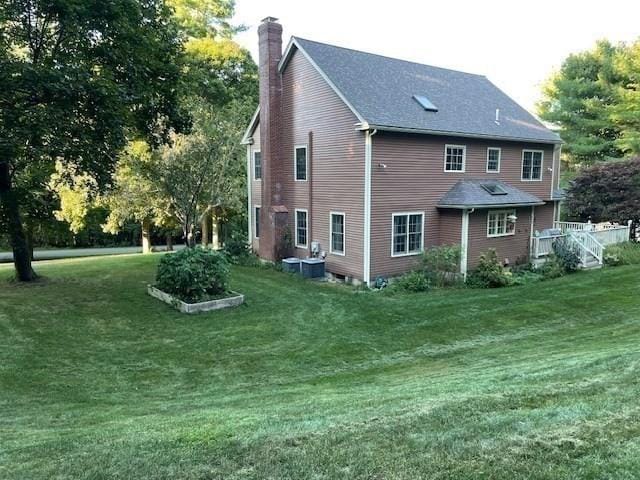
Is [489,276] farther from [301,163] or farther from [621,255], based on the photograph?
[301,163]

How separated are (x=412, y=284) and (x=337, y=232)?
3158 mm

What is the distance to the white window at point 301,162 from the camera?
1662cm

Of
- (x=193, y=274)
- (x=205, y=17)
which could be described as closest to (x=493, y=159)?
(x=193, y=274)

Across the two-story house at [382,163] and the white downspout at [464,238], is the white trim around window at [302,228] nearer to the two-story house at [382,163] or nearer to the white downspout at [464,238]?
the two-story house at [382,163]

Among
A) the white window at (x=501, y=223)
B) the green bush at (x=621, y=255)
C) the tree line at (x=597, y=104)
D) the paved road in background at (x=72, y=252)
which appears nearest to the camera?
the white window at (x=501, y=223)

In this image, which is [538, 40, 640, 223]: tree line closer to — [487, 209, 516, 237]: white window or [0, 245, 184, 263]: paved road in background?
[487, 209, 516, 237]: white window

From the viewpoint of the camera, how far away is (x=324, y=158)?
51.5 ft

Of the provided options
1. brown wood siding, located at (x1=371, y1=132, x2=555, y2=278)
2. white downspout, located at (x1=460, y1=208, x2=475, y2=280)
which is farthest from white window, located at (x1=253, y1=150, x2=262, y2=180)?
white downspout, located at (x1=460, y1=208, x2=475, y2=280)

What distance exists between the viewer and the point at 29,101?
9711mm

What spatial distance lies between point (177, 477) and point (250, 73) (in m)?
28.3

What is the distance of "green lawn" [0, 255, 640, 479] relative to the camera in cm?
345

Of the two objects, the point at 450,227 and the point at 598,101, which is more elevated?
the point at 598,101

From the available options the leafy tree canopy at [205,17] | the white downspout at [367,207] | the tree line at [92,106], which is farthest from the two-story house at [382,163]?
the leafy tree canopy at [205,17]

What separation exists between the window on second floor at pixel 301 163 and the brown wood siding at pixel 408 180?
11.1 ft
